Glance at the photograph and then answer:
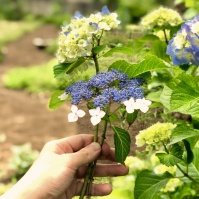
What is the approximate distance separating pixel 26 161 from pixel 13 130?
4.39 feet

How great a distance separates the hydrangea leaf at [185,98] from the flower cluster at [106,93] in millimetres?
64

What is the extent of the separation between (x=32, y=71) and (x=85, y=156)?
6.79 metres

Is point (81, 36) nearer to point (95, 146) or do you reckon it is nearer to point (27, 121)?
point (95, 146)

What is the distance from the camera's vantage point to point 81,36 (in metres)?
1.37

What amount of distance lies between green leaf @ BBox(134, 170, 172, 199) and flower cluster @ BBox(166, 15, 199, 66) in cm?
33

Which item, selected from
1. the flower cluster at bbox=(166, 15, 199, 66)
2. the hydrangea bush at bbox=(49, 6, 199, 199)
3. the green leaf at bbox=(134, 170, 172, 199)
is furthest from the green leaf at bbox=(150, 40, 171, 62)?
the green leaf at bbox=(134, 170, 172, 199)

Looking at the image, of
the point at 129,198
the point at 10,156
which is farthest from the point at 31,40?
the point at 129,198

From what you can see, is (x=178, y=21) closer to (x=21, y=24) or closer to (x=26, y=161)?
(x=26, y=161)

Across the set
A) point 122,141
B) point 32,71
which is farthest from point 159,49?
point 32,71

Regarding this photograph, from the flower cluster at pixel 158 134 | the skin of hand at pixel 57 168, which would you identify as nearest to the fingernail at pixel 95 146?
the skin of hand at pixel 57 168

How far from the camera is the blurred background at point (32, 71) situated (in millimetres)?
4305

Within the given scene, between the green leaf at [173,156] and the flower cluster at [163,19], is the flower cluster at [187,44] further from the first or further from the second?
the flower cluster at [163,19]

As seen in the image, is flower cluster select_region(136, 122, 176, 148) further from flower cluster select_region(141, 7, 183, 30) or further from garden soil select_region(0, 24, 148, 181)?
garden soil select_region(0, 24, 148, 181)

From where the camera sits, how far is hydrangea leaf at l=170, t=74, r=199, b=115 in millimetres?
1280
